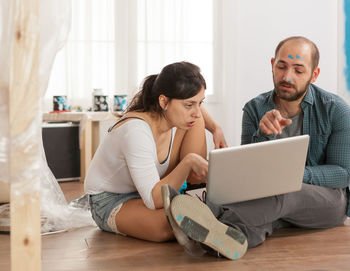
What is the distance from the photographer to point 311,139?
2172 mm

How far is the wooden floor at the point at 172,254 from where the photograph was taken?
66.2 inches

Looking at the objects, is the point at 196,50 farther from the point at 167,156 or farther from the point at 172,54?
the point at 167,156

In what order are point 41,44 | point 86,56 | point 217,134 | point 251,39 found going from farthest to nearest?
1. point 251,39
2. point 86,56
3. point 217,134
4. point 41,44

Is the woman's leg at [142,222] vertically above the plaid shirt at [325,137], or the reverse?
the plaid shirt at [325,137]

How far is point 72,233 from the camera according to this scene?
2148 millimetres

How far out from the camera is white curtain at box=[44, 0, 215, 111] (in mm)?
4184

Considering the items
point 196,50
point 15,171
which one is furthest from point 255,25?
point 15,171

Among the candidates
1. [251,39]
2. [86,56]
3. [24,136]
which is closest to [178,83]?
[24,136]

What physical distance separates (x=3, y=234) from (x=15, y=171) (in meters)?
0.95

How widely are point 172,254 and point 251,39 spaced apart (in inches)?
117

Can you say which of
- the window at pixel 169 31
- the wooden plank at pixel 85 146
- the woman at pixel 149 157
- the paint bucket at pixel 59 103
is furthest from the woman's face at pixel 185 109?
the window at pixel 169 31

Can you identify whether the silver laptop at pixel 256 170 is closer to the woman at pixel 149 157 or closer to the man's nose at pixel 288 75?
the woman at pixel 149 157

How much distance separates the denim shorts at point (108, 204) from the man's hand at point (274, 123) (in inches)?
21.6

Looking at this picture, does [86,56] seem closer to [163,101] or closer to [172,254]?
[163,101]
